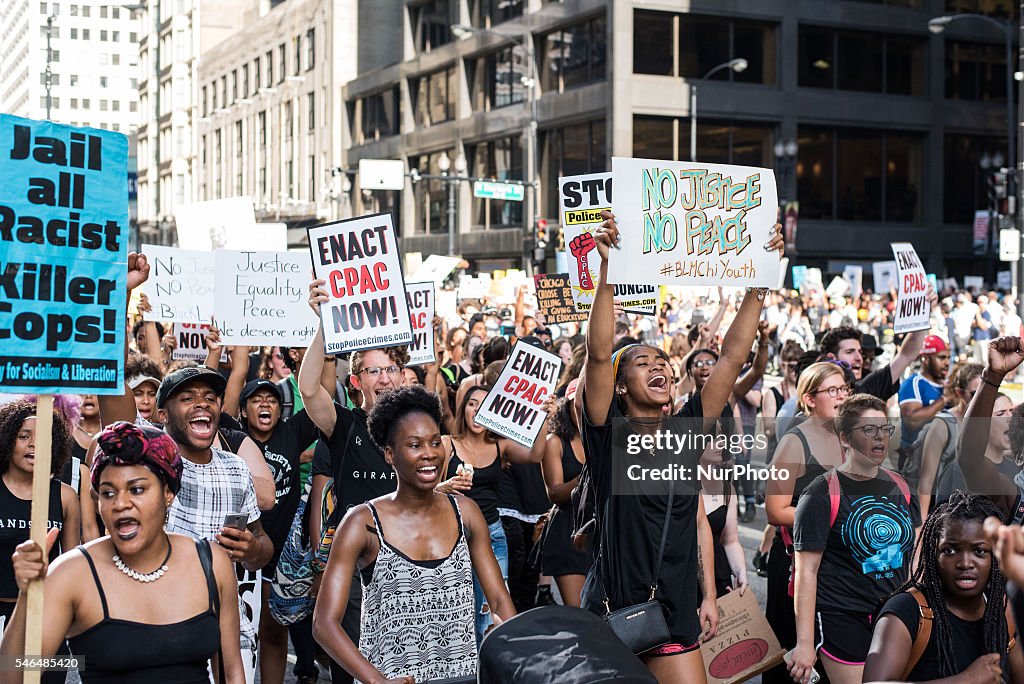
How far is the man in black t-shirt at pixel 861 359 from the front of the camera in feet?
25.5

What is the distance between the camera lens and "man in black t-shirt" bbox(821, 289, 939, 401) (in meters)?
7.77

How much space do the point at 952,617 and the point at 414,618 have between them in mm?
1713

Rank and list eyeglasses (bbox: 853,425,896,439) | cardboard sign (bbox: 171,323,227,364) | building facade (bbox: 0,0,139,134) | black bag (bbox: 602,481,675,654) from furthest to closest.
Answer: cardboard sign (bbox: 171,323,227,364) → building facade (bbox: 0,0,139,134) → eyeglasses (bbox: 853,425,896,439) → black bag (bbox: 602,481,675,654)

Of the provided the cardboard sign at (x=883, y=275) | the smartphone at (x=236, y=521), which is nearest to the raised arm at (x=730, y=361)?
the smartphone at (x=236, y=521)

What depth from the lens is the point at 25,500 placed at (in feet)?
17.1

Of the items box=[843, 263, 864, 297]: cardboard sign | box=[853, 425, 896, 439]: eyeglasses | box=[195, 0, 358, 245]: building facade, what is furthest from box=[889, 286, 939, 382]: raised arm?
box=[195, 0, 358, 245]: building facade

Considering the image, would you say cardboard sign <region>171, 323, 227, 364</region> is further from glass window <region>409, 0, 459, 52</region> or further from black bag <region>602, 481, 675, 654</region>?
glass window <region>409, 0, 459, 52</region>

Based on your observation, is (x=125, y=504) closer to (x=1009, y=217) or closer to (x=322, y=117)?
(x=1009, y=217)

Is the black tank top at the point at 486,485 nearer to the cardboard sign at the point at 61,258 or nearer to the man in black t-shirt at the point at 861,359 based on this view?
the man in black t-shirt at the point at 861,359

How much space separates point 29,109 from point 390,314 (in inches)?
107

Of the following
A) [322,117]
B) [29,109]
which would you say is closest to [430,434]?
[29,109]

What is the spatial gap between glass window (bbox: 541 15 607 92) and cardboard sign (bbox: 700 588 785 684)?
3824 centimetres

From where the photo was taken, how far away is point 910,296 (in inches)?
346

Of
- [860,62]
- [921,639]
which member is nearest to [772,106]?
[860,62]
